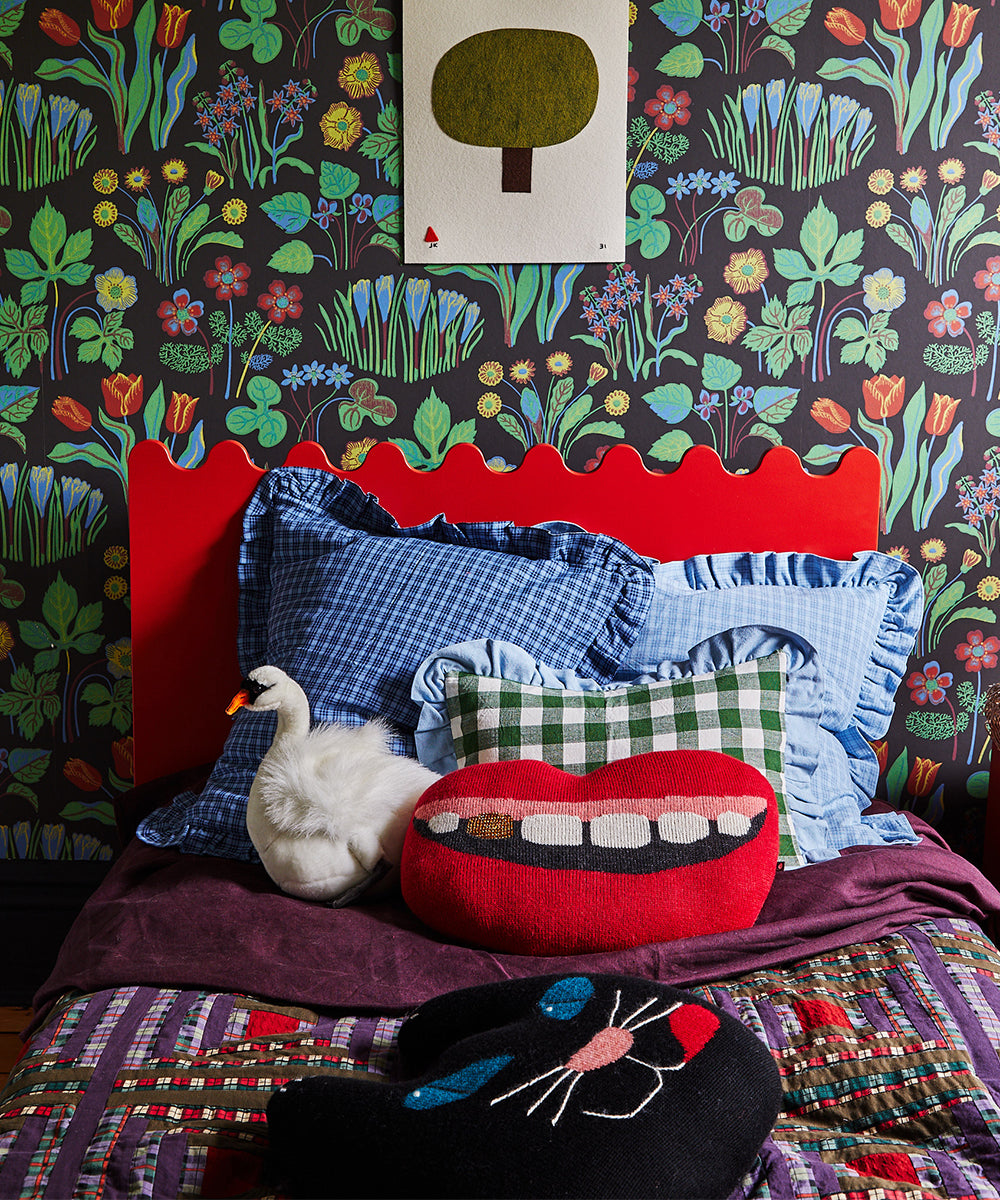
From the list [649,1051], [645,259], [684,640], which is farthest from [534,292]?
[649,1051]

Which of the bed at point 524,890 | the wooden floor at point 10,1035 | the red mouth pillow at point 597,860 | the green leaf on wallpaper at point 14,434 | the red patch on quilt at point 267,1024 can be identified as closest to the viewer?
the bed at point 524,890

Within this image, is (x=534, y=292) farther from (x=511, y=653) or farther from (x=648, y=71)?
(x=511, y=653)

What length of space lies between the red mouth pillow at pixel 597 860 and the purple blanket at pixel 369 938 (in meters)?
0.03

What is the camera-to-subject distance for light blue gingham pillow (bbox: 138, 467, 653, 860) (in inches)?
57.9

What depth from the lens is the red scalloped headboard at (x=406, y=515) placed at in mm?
1820

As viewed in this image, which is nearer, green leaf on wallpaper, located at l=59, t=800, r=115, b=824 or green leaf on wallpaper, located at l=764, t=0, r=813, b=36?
green leaf on wallpaper, located at l=764, t=0, r=813, b=36

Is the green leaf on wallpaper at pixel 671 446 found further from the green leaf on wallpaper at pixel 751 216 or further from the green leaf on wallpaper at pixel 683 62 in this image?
the green leaf on wallpaper at pixel 683 62

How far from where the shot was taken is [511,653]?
4.76ft

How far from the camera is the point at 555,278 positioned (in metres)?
1.85

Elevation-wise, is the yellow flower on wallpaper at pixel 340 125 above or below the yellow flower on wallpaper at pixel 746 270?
above

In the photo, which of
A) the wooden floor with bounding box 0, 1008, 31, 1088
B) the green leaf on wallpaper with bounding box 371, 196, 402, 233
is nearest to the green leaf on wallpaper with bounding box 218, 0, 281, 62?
the green leaf on wallpaper with bounding box 371, 196, 402, 233

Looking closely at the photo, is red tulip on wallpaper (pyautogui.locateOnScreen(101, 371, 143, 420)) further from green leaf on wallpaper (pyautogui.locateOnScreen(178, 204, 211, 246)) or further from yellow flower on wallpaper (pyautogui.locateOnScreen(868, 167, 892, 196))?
yellow flower on wallpaper (pyautogui.locateOnScreen(868, 167, 892, 196))

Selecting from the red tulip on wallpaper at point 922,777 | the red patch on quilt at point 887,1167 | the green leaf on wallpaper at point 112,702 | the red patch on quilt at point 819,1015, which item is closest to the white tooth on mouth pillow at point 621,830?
the red patch on quilt at point 819,1015

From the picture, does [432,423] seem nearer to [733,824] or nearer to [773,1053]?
[733,824]
